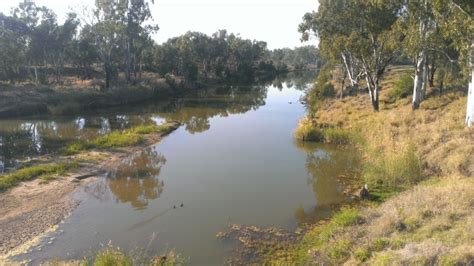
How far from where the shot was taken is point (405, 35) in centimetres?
2639

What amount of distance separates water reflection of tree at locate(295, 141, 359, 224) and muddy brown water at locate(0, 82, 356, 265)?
0.14 feet

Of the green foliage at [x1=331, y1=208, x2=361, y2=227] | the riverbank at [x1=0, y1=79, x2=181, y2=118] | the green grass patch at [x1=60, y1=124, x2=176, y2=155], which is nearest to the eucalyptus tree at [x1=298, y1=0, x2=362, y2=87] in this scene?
the green grass patch at [x1=60, y1=124, x2=176, y2=155]

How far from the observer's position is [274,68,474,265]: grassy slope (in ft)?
30.5

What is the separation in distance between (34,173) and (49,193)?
2736mm

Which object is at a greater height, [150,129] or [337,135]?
[150,129]

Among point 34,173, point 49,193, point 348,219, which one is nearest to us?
point 348,219

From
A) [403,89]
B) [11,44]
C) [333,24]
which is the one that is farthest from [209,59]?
[403,89]

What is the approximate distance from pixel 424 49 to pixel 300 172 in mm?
10580

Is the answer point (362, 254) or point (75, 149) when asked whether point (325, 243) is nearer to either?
point (362, 254)

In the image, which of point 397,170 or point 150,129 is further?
point 150,129

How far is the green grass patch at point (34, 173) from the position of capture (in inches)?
739

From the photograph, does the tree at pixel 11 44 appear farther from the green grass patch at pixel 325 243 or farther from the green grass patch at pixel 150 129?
the green grass patch at pixel 325 243

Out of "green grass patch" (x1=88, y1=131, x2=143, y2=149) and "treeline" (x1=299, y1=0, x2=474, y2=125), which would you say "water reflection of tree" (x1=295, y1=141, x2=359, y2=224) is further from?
"green grass patch" (x1=88, y1=131, x2=143, y2=149)

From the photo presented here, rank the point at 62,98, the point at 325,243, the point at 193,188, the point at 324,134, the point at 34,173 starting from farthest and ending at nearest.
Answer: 1. the point at 62,98
2. the point at 324,134
3. the point at 34,173
4. the point at 193,188
5. the point at 325,243
